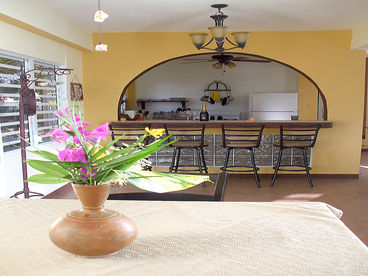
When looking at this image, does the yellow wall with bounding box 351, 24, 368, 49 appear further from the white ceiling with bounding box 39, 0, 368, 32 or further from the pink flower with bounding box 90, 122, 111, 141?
the pink flower with bounding box 90, 122, 111, 141

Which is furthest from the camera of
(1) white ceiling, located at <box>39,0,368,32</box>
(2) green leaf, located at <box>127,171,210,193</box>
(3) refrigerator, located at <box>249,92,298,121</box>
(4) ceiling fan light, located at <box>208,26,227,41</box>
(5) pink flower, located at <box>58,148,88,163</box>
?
(3) refrigerator, located at <box>249,92,298,121</box>

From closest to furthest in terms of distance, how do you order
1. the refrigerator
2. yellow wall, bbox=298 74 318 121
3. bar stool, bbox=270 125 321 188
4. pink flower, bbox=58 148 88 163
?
pink flower, bbox=58 148 88 163 < bar stool, bbox=270 125 321 188 < yellow wall, bbox=298 74 318 121 < the refrigerator

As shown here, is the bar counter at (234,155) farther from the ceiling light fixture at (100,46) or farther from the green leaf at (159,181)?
the green leaf at (159,181)

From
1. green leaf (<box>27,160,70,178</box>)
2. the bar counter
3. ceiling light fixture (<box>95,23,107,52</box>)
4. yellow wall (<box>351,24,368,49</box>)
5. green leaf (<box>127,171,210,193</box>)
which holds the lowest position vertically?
the bar counter

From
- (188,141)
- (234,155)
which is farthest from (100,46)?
(234,155)

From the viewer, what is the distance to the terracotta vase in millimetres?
1028

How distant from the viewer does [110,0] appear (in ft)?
12.2

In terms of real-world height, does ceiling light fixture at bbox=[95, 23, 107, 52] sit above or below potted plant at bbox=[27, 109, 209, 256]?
above

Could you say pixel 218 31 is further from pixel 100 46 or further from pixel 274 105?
pixel 274 105

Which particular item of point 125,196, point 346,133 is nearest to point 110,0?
point 125,196

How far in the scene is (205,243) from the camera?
4.02 feet

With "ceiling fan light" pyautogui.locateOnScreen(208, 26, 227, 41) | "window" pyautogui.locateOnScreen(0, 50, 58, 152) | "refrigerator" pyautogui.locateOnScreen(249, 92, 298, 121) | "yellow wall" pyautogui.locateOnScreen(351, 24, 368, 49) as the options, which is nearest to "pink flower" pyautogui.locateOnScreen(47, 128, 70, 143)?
"window" pyautogui.locateOnScreen(0, 50, 58, 152)

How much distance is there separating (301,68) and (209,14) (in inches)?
71.6

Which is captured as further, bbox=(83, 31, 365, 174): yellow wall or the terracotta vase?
bbox=(83, 31, 365, 174): yellow wall
